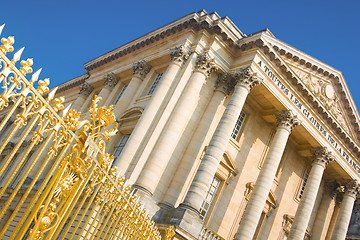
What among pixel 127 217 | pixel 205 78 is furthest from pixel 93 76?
pixel 127 217

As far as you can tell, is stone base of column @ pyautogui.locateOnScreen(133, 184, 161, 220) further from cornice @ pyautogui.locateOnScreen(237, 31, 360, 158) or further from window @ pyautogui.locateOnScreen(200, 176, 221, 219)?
cornice @ pyautogui.locateOnScreen(237, 31, 360, 158)

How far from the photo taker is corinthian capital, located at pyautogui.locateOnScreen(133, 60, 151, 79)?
2208 cm

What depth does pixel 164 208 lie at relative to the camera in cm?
1581

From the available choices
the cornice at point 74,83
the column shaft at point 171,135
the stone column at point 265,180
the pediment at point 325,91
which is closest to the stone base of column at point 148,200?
the column shaft at point 171,135

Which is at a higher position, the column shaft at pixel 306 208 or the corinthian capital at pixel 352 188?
the corinthian capital at pixel 352 188

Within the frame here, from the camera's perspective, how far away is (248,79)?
704 inches

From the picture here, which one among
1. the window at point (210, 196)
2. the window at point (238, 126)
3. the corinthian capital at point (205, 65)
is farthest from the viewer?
the window at point (238, 126)

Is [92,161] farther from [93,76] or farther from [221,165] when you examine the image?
[93,76]

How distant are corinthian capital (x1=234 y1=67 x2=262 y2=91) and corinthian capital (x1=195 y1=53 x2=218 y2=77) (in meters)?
1.48

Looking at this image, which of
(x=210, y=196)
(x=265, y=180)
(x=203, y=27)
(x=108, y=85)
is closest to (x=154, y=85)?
(x=203, y=27)

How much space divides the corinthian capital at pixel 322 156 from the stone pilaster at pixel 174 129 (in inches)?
314

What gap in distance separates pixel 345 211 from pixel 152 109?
1389 centimetres

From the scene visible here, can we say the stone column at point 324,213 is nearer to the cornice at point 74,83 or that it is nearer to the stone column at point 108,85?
the stone column at point 108,85

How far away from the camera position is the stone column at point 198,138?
16.5 metres
